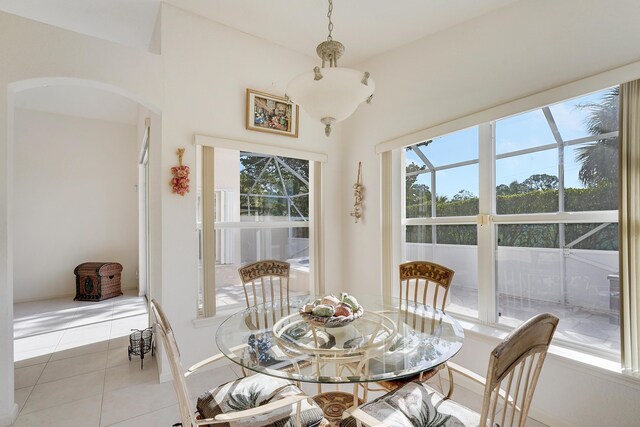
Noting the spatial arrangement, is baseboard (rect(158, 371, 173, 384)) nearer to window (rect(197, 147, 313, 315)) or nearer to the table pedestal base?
window (rect(197, 147, 313, 315))

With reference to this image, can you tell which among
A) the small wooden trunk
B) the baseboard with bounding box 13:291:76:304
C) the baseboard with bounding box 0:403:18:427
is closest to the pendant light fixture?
the baseboard with bounding box 0:403:18:427

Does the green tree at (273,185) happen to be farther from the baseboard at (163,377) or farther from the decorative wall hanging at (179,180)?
the baseboard at (163,377)

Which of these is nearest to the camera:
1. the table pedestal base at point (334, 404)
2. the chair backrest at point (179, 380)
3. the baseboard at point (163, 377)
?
the chair backrest at point (179, 380)

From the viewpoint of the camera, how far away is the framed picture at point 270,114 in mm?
3072

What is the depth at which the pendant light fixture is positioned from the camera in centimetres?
153

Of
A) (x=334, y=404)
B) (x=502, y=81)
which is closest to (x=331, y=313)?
(x=334, y=404)

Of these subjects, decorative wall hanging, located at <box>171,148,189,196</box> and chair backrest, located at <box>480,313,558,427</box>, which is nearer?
chair backrest, located at <box>480,313,558,427</box>

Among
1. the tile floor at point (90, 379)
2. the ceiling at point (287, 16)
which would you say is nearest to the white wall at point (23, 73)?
the tile floor at point (90, 379)

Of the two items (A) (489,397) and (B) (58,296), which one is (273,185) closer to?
(A) (489,397)

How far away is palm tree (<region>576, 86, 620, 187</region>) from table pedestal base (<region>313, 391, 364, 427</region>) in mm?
2189

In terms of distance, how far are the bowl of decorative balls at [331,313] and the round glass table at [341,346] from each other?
55mm

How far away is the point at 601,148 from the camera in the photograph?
199 centimetres

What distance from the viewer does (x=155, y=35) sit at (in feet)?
9.44

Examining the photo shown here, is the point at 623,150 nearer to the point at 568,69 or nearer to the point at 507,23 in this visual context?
the point at 568,69
